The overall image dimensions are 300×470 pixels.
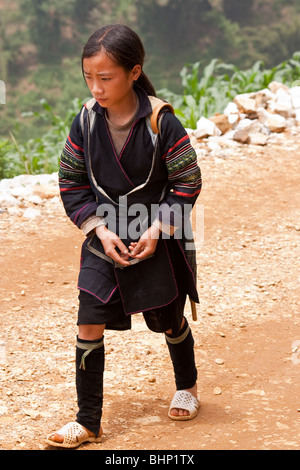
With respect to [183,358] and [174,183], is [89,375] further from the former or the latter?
[174,183]

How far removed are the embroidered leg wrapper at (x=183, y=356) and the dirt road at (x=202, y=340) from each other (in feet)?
0.52

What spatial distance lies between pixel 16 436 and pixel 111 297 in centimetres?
71

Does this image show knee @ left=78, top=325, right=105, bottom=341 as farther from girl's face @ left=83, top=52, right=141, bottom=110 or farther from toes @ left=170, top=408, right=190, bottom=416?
girl's face @ left=83, top=52, right=141, bottom=110

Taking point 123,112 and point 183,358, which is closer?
point 123,112

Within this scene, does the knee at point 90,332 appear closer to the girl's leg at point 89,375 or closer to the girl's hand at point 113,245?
the girl's leg at point 89,375

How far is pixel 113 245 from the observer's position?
8.18 feet

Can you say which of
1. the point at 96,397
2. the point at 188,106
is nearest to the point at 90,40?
the point at 96,397

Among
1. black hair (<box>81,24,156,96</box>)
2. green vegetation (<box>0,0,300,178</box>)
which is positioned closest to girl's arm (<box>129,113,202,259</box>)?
black hair (<box>81,24,156,96</box>)

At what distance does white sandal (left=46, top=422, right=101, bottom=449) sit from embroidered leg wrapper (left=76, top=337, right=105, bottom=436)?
1.1 inches

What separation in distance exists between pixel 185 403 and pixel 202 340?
3.07 ft

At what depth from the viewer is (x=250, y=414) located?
2.87 m

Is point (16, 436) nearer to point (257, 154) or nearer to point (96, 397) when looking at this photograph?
point (96, 397)

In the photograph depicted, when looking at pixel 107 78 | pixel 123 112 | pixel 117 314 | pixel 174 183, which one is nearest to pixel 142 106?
pixel 123 112

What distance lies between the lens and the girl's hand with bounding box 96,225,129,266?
248 centimetres
